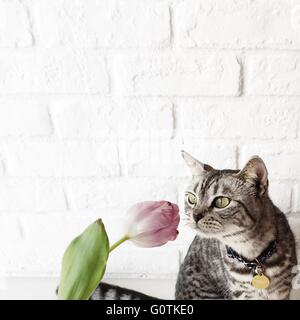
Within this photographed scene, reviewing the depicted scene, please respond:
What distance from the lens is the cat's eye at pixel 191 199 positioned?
684 mm

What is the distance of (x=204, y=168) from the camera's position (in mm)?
697

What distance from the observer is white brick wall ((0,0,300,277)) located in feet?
2.40

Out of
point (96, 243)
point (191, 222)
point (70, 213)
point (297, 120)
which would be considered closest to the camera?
point (96, 243)

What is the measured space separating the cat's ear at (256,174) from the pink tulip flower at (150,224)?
4.6 inches

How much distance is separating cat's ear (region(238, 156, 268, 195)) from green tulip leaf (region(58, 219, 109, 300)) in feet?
0.70

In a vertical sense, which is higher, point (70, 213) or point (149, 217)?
point (149, 217)

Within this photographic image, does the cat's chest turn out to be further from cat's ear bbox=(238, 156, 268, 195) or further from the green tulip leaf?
the green tulip leaf

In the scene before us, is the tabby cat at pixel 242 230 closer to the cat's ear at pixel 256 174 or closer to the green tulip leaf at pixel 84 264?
the cat's ear at pixel 256 174

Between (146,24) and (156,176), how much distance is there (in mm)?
264

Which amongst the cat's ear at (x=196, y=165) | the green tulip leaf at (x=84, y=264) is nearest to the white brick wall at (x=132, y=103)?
the cat's ear at (x=196, y=165)

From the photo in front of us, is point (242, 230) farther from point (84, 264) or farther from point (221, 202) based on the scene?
point (84, 264)

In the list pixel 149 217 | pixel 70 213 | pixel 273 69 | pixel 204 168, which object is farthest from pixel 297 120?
pixel 70 213

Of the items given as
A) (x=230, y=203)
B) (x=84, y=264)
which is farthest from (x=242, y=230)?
(x=84, y=264)

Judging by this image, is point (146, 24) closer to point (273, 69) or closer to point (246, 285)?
point (273, 69)
